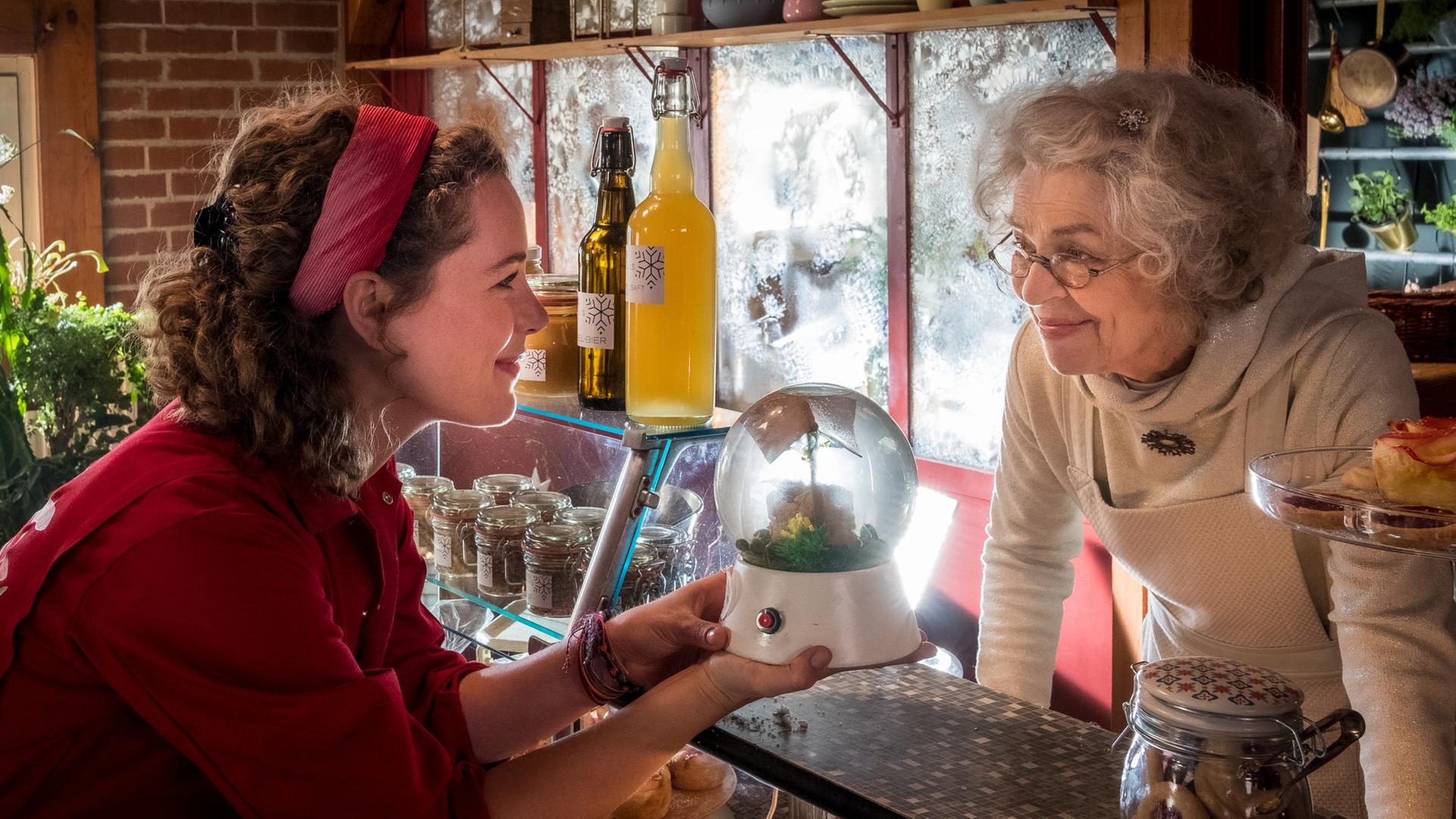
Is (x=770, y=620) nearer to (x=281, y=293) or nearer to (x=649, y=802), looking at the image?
(x=649, y=802)

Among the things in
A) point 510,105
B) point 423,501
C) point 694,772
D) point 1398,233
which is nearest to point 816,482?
point 694,772

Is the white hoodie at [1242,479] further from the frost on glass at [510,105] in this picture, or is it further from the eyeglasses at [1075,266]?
the frost on glass at [510,105]

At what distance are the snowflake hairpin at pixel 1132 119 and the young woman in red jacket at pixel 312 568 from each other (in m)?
0.79

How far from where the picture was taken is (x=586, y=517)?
5.94 feet

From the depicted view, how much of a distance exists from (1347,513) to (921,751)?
0.41 metres

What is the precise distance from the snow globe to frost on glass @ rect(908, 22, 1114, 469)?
1.88 meters

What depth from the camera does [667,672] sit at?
1.47 m

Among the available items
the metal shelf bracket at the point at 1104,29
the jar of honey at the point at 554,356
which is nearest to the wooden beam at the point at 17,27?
the jar of honey at the point at 554,356

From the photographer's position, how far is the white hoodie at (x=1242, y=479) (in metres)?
1.42

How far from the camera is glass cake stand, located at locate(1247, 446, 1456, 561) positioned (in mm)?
951

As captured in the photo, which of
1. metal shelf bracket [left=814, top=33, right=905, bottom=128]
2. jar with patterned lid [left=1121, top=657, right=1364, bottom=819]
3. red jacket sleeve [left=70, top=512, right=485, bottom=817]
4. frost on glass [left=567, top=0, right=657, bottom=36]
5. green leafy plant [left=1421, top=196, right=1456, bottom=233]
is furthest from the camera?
frost on glass [left=567, top=0, right=657, bottom=36]

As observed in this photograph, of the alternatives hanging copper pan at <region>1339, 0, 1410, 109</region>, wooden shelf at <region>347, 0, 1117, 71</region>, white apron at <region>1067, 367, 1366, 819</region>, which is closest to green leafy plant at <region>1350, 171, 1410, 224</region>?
hanging copper pan at <region>1339, 0, 1410, 109</region>

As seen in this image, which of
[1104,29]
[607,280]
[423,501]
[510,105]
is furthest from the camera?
[510,105]

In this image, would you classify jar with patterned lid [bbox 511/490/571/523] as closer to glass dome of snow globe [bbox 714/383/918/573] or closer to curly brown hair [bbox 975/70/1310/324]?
glass dome of snow globe [bbox 714/383/918/573]
